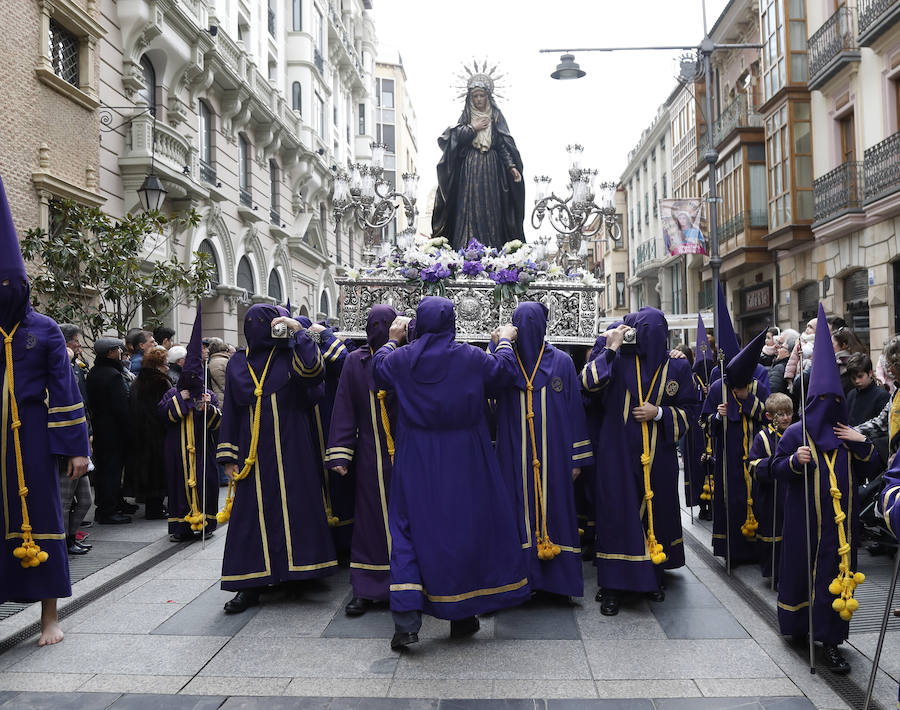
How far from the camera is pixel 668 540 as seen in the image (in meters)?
5.77

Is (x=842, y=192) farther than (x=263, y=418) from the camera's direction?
Yes

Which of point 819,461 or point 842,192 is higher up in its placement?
point 842,192

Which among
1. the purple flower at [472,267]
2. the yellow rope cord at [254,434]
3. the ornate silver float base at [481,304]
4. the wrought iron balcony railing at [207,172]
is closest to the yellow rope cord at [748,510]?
the yellow rope cord at [254,434]

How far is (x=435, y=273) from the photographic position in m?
9.86

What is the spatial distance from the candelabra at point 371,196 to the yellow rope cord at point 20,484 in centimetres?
712

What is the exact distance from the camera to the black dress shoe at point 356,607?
537 cm

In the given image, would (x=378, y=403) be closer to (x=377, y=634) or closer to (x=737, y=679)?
(x=377, y=634)

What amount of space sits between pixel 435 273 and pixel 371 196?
2340 millimetres

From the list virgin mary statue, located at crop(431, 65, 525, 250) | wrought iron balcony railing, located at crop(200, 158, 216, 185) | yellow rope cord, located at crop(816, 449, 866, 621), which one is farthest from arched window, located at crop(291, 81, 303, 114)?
yellow rope cord, located at crop(816, 449, 866, 621)

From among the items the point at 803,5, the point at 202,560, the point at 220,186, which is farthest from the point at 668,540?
the point at 803,5

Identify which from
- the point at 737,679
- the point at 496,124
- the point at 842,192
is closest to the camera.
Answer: the point at 737,679

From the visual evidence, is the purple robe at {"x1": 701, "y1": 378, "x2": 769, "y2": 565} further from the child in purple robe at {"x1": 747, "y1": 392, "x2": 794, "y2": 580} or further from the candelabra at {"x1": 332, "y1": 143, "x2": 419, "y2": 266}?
the candelabra at {"x1": 332, "y1": 143, "x2": 419, "y2": 266}

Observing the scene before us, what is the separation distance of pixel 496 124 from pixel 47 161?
274 inches

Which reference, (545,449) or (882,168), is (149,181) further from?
(882,168)
